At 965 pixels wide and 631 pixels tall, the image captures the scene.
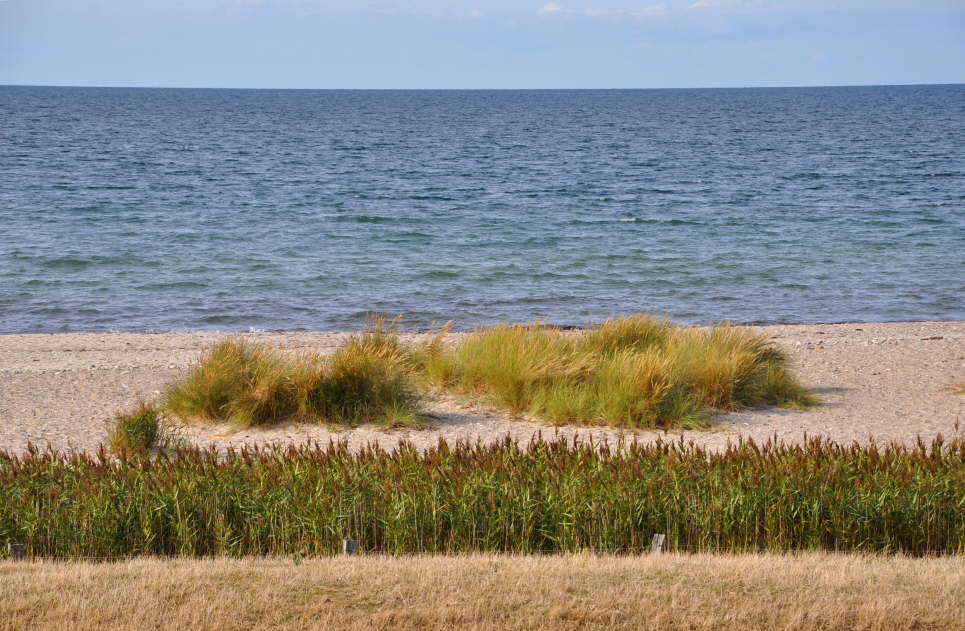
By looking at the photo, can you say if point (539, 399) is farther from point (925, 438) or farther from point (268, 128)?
point (268, 128)

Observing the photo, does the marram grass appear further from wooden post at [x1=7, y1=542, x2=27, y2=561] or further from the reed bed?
wooden post at [x1=7, y1=542, x2=27, y2=561]

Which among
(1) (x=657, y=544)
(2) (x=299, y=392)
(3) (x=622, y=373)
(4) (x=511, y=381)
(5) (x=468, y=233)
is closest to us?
(1) (x=657, y=544)

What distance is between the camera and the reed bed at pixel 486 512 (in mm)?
5391

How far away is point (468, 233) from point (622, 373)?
674 inches

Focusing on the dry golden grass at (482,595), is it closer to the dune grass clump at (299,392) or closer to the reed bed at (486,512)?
the reed bed at (486,512)

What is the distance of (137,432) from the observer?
7629 mm

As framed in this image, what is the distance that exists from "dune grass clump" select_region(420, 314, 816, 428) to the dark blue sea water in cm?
579

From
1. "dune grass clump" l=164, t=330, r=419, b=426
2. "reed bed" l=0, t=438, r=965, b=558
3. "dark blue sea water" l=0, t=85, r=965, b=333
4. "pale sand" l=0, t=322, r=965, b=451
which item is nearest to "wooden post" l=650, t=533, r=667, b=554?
"reed bed" l=0, t=438, r=965, b=558

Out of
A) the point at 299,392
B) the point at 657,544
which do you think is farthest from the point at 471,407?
the point at 657,544

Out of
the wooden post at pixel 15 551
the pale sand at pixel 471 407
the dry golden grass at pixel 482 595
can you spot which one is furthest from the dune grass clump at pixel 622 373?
the wooden post at pixel 15 551

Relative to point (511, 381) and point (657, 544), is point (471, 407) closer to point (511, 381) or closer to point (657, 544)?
point (511, 381)

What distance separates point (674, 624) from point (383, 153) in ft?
159

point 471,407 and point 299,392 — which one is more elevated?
point 299,392

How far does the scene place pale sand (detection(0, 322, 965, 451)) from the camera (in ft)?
27.6
